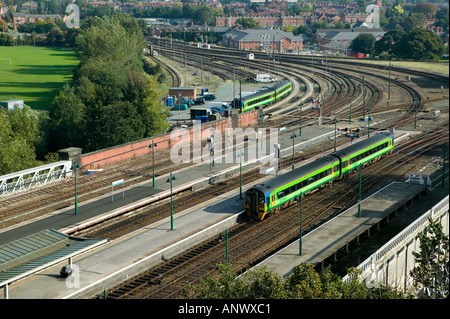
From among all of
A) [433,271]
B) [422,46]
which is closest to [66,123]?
[433,271]

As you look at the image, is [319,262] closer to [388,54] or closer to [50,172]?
[50,172]

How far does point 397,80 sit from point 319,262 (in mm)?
79500

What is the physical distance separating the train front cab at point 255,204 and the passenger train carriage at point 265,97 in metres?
39.7

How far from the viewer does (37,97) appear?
99.4 metres

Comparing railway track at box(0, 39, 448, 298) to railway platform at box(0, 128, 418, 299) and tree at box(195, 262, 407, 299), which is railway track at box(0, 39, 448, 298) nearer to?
railway platform at box(0, 128, 418, 299)

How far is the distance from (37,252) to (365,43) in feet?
433

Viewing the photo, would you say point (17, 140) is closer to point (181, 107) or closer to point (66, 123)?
point (66, 123)

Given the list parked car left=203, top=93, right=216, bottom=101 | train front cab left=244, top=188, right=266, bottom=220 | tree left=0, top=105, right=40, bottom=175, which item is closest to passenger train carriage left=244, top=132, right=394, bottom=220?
train front cab left=244, top=188, right=266, bottom=220

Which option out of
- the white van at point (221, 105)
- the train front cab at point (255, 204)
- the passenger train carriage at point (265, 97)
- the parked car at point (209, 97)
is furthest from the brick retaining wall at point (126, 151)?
the parked car at point (209, 97)

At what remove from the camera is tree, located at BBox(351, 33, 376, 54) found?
146m

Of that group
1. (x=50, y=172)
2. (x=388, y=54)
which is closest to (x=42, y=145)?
(x=50, y=172)

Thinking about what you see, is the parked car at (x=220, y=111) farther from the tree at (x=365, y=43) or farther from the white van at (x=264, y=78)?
the tree at (x=365, y=43)

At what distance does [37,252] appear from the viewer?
2802 cm

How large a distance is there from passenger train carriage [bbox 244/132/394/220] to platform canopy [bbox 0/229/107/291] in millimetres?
14459
